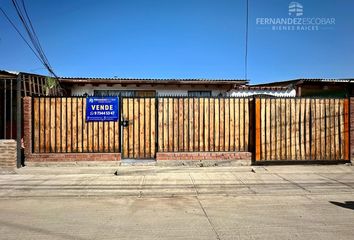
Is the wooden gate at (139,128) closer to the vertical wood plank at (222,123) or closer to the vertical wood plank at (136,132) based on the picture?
the vertical wood plank at (136,132)

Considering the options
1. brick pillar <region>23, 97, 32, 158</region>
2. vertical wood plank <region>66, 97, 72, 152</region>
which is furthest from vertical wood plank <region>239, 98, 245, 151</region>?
brick pillar <region>23, 97, 32, 158</region>

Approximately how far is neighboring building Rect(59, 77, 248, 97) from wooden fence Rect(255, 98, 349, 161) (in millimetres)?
4868

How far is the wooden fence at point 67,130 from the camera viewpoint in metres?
10.6

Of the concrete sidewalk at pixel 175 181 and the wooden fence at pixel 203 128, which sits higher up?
the wooden fence at pixel 203 128

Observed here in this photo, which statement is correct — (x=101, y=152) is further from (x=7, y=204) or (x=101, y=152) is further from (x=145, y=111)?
(x=7, y=204)

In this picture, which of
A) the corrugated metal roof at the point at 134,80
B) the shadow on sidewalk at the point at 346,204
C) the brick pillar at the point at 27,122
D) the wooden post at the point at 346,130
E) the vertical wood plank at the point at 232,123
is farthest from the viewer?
the corrugated metal roof at the point at 134,80

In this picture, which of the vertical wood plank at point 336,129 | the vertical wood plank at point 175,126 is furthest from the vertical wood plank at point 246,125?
the vertical wood plank at point 336,129

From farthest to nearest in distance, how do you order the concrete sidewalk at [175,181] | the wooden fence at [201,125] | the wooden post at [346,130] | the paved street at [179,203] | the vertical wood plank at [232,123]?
1. the wooden post at [346,130]
2. the vertical wood plank at [232,123]
3. the wooden fence at [201,125]
4. the concrete sidewalk at [175,181]
5. the paved street at [179,203]

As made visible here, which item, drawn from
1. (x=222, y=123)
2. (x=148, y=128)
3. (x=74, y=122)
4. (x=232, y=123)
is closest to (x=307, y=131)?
(x=232, y=123)

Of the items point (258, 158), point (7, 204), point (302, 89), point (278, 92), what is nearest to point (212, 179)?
point (258, 158)

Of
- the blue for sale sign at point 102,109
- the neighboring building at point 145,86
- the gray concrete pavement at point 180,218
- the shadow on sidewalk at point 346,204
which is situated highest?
the neighboring building at point 145,86

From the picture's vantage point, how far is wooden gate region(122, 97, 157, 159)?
35.1ft

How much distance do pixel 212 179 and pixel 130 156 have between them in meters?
3.01

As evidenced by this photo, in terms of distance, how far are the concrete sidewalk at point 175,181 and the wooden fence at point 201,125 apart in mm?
785
